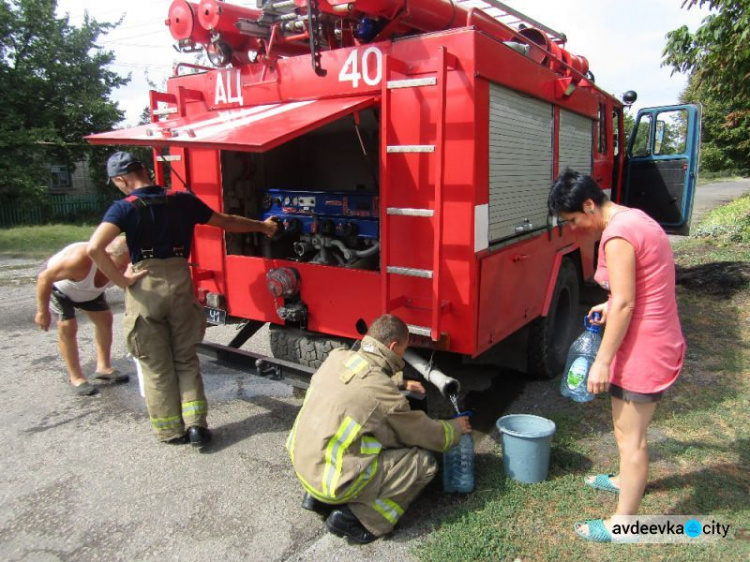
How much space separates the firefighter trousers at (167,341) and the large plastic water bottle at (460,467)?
1.70 metres

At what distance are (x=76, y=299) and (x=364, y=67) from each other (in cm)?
312

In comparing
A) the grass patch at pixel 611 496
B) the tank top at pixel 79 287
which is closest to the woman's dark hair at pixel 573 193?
the grass patch at pixel 611 496

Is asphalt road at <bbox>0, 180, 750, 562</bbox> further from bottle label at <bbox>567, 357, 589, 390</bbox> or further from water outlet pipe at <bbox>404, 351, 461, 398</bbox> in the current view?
bottle label at <bbox>567, 357, 589, 390</bbox>

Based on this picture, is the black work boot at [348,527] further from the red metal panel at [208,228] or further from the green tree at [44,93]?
the green tree at [44,93]

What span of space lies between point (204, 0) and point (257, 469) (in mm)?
3127

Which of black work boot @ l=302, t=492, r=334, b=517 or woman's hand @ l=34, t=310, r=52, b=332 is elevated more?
woman's hand @ l=34, t=310, r=52, b=332

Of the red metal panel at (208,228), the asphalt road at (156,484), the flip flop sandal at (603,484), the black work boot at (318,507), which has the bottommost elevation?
the asphalt road at (156,484)

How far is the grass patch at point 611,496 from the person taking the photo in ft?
8.32

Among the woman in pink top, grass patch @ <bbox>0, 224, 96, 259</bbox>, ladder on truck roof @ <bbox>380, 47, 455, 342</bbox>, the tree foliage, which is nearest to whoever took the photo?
the woman in pink top

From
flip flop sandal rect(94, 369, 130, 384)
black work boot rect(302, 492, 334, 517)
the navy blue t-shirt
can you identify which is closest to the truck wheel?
black work boot rect(302, 492, 334, 517)

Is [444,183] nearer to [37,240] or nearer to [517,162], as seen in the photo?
[517,162]

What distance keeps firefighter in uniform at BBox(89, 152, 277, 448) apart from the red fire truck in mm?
349

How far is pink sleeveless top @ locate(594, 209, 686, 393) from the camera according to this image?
2357mm

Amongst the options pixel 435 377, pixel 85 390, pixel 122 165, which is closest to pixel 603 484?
pixel 435 377
